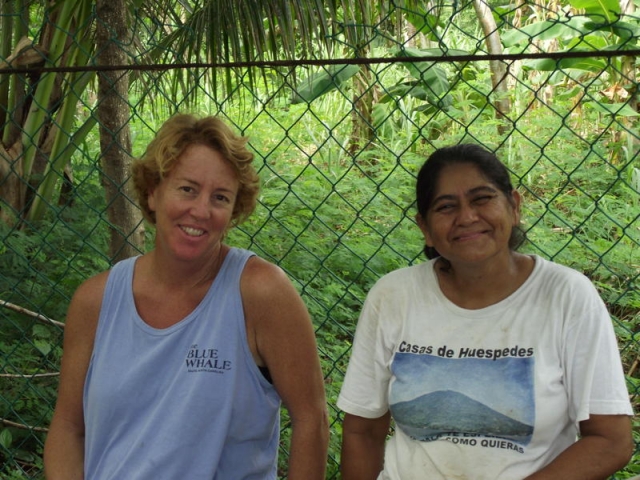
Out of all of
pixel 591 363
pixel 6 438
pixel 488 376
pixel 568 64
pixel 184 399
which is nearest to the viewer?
pixel 591 363

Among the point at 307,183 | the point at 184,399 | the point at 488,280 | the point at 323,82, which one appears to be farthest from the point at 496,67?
the point at 184,399

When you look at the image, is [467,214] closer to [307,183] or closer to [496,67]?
[307,183]

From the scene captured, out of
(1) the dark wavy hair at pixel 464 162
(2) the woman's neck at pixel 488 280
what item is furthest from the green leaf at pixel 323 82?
(2) the woman's neck at pixel 488 280

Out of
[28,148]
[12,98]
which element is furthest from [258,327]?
[12,98]

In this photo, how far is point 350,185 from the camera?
494 centimetres

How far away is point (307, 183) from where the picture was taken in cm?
486

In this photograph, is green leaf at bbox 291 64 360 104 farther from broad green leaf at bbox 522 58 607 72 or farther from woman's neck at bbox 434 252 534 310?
woman's neck at bbox 434 252 534 310

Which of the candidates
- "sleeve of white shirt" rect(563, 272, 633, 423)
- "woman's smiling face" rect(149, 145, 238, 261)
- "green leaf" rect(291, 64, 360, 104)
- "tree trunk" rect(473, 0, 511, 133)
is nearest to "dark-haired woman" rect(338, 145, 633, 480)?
"sleeve of white shirt" rect(563, 272, 633, 423)

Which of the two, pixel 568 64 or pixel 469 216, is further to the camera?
pixel 568 64

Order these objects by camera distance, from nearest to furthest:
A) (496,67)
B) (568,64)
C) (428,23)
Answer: (428,23) < (568,64) < (496,67)

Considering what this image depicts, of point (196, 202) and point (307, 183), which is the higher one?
point (307, 183)

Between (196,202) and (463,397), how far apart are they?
84cm

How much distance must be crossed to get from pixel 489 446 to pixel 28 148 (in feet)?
8.72

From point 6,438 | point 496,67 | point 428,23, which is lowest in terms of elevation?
point 6,438
